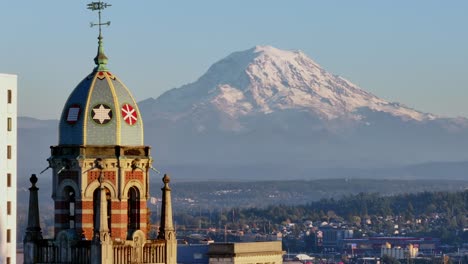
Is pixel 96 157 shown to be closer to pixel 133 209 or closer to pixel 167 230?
pixel 133 209

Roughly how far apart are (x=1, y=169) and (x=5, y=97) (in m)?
5.15

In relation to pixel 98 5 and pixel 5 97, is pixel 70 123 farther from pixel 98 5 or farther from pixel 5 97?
pixel 5 97

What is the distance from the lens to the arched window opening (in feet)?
201

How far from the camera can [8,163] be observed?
109938 mm

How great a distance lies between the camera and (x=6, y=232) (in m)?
111

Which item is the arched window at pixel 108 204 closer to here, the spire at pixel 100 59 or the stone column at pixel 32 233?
the stone column at pixel 32 233

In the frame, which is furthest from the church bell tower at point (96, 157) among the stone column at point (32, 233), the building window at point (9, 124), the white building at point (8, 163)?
the building window at point (9, 124)

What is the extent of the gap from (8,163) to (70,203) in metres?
49.0

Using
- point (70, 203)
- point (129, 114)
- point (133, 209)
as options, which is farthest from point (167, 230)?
point (129, 114)

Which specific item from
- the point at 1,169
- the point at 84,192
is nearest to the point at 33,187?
the point at 84,192

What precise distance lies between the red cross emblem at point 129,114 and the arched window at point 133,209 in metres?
2.13

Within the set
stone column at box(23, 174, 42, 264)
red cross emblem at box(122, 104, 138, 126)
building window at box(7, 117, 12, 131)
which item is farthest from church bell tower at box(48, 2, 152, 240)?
building window at box(7, 117, 12, 131)

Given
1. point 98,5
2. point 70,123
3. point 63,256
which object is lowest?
point 63,256

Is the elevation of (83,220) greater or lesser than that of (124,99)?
lesser
